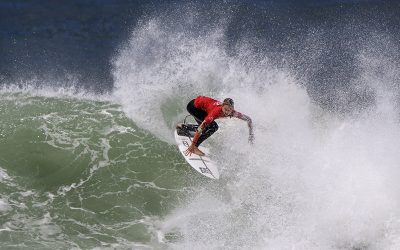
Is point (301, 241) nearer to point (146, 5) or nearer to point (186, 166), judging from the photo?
point (186, 166)

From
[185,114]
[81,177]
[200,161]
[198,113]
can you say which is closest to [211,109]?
[198,113]

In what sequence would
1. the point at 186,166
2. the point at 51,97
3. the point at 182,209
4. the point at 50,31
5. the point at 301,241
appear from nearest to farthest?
1. the point at 301,241
2. the point at 182,209
3. the point at 186,166
4. the point at 51,97
5. the point at 50,31

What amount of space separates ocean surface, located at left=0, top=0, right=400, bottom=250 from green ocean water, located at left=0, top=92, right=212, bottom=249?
44 millimetres

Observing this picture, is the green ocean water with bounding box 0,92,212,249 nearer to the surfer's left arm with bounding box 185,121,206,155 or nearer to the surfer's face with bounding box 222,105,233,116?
the surfer's left arm with bounding box 185,121,206,155

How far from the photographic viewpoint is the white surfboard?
15046mm

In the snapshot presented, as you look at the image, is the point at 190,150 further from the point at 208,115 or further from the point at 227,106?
the point at 227,106

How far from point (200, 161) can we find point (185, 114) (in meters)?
2.97

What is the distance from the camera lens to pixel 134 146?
16.5 metres

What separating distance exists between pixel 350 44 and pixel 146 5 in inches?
336

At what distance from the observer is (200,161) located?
15.4 m

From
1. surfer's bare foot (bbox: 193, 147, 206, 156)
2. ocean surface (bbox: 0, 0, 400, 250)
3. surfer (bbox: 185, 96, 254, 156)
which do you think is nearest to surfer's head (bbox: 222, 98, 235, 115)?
surfer (bbox: 185, 96, 254, 156)

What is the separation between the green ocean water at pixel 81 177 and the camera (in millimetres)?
13242

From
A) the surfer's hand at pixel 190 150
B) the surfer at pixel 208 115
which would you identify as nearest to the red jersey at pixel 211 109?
the surfer at pixel 208 115

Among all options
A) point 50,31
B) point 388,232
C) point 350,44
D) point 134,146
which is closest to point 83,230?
point 134,146
